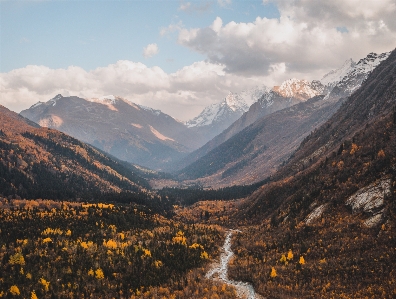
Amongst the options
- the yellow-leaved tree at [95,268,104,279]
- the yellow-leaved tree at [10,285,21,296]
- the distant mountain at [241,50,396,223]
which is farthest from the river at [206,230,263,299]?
the yellow-leaved tree at [10,285,21,296]

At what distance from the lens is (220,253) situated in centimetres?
8725

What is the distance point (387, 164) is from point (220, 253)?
53824mm

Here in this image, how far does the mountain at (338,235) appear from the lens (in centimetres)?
5138

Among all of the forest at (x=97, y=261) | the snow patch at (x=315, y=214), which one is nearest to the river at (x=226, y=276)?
the forest at (x=97, y=261)

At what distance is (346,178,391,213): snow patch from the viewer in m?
71.5

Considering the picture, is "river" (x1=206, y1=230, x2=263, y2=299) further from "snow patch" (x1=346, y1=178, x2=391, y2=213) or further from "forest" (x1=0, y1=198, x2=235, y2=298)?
"snow patch" (x1=346, y1=178, x2=391, y2=213)

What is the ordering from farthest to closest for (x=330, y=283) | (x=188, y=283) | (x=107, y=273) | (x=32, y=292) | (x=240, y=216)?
(x=240, y=216)
(x=107, y=273)
(x=188, y=283)
(x=32, y=292)
(x=330, y=283)

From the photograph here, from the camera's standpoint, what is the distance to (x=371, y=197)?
7494cm

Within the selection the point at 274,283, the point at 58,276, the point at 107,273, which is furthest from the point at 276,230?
the point at 58,276

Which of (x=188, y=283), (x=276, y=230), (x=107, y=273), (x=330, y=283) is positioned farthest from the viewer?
(x=276, y=230)

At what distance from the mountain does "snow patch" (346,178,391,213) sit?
27 cm

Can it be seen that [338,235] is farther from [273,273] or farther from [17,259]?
[17,259]

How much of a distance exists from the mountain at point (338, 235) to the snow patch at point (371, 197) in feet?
0.88

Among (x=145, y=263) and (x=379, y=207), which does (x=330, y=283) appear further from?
(x=145, y=263)
